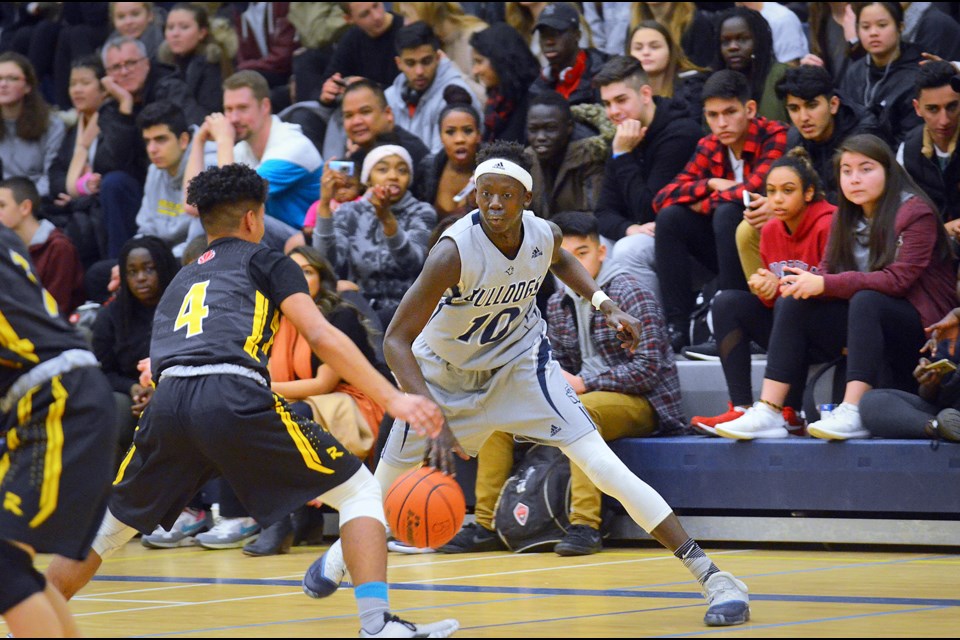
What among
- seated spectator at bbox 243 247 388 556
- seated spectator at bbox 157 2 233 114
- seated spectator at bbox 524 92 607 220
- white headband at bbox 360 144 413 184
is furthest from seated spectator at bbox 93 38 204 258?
seated spectator at bbox 524 92 607 220

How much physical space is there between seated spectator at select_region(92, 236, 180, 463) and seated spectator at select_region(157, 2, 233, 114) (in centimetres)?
326

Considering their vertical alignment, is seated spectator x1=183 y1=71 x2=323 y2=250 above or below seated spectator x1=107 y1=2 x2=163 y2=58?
below

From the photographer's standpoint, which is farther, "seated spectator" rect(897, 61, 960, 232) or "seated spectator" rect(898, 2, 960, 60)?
"seated spectator" rect(898, 2, 960, 60)

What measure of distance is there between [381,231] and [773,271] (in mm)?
2813

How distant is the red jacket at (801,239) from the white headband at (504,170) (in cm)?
263

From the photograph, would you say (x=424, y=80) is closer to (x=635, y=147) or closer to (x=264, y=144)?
(x=264, y=144)

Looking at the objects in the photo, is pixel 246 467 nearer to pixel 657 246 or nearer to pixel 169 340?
pixel 169 340

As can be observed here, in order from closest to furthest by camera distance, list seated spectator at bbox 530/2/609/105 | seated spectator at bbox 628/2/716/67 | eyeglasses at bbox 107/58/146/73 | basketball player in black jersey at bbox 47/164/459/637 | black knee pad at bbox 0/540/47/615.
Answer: black knee pad at bbox 0/540/47/615
basketball player in black jersey at bbox 47/164/459/637
seated spectator at bbox 530/2/609/105
seated spectator at bbox 628/2/716/67
eyeglasses at bbox 107/58/146/73

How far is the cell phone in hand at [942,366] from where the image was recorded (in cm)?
737

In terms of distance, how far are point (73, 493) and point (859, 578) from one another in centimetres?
393

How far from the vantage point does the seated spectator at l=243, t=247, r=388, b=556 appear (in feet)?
28.6

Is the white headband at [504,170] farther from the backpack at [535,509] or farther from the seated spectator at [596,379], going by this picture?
the backpack at [535,509]

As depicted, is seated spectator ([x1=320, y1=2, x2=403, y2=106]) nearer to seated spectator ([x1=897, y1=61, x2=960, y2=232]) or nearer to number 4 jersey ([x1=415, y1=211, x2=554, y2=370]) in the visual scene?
seated spectator ([x1=897, y1=61, x2=960, y2=232])

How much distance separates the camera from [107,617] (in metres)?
6.07
